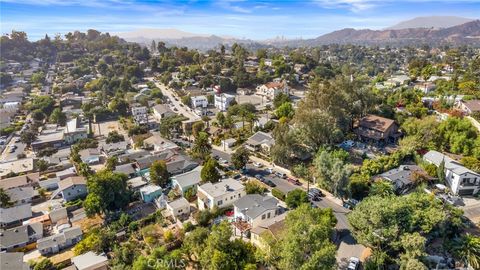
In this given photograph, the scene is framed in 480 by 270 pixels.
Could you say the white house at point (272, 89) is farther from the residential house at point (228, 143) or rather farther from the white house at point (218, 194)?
the white house at point (218, 194)

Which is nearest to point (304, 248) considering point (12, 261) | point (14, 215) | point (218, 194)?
point (218, 194)

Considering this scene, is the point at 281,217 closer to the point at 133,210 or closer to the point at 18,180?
the point at 133,210

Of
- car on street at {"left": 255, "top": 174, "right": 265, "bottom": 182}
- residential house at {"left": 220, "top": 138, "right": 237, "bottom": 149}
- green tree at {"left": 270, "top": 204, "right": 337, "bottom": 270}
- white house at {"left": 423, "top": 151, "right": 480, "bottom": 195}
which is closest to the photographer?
green tree at {"left": 270, "top": 204, "right": 337, "bottom": 270}

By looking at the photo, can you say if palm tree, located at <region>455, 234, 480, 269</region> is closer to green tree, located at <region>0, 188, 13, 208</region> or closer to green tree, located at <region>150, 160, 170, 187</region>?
green tree, located at <region>150, 160, 170, 187</region>

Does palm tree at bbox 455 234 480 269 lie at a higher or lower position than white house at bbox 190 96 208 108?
lower

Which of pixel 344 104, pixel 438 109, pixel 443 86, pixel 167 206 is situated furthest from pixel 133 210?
pixel 443 86

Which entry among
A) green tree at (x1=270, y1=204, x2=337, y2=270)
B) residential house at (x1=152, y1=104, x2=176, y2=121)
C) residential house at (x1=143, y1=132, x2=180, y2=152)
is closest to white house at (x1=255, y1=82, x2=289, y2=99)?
residential house at (x1=152, y1=104, x2=176, y2=121)

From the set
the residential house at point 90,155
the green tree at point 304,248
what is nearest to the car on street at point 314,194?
the green tree at point 304,248
